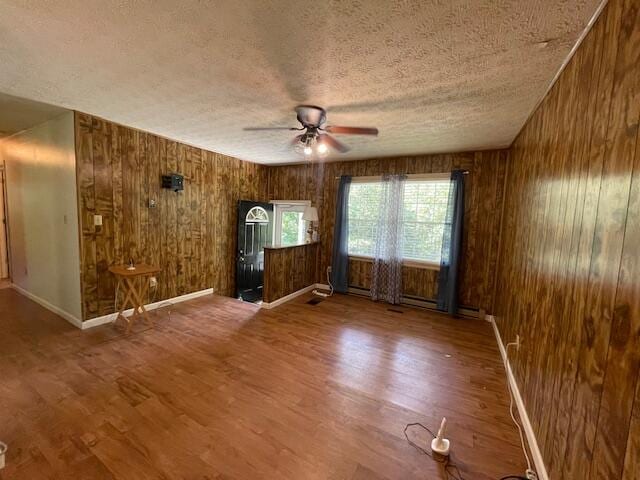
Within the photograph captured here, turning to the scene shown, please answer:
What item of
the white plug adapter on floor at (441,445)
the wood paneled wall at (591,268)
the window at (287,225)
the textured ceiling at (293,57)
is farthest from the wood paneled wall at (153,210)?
the wood paneled wall at (591,268)

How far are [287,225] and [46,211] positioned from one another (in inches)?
148

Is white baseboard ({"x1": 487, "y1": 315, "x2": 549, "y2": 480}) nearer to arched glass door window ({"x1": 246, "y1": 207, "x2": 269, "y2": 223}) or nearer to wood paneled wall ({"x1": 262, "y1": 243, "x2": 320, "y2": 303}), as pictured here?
wood paneled wall ({"x1": 262, "y1": 243, "x2": 320, "y2": 303})

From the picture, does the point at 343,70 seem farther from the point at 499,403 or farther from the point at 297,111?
the point at 499,403

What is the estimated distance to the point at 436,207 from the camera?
4.21m

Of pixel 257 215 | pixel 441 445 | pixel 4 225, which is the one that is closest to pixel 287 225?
pixel 257 215

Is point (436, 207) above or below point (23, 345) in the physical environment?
above

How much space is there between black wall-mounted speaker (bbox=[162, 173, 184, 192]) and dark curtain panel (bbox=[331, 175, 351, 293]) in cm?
260

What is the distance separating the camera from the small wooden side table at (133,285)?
3.12 m

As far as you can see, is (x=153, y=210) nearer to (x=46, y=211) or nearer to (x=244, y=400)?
(x=46, y=211)

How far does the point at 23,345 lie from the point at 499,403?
4543mm

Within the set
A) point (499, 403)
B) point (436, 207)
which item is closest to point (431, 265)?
point (436, 207)

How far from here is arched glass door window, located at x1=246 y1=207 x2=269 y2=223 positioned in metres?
5.32

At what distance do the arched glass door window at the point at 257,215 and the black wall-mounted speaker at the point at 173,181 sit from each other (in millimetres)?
1489

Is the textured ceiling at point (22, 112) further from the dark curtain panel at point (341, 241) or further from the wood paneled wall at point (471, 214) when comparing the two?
the wood paneled wall at point (471, 214)
